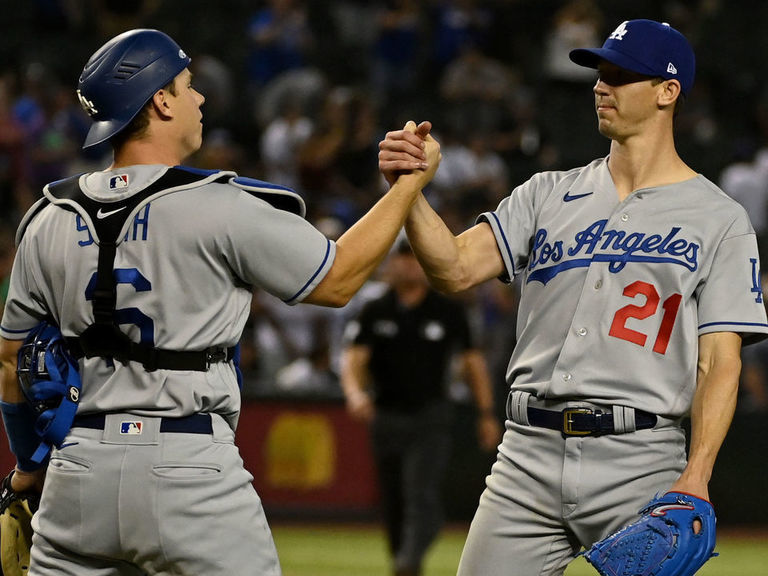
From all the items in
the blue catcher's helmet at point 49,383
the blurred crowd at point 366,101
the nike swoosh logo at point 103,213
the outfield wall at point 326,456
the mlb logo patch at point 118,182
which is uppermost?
the blurred crowd at point 366,101

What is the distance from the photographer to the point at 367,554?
11297 millimetres

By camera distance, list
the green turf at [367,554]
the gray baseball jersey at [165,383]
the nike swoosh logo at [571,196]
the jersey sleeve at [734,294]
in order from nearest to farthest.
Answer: the gray baseball jersey at [165,383] → the jersey sleeve at [734,294] → the nike swoosh logo at [571,196] → the green turf at [367,554]

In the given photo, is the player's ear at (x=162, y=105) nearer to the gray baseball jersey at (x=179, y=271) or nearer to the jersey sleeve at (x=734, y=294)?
the gray baseball jersey at (x=179, y=271)

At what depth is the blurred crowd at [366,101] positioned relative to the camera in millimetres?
13352

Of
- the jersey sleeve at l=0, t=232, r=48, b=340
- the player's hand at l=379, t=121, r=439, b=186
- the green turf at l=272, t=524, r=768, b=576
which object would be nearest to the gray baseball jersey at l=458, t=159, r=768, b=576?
the player's hand at l=379, t=121, r=439, b=186

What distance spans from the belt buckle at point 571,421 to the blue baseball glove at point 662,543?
14.7 inches

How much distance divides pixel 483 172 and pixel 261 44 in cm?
340

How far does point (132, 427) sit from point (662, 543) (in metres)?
1.68

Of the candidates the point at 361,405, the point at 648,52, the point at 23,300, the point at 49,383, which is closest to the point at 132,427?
the point at 49,383

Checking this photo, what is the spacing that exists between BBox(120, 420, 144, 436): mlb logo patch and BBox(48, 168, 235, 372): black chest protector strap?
0.54ft

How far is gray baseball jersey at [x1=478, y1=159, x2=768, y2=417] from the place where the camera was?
4.48 metres

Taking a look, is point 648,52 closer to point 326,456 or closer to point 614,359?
point 614,359

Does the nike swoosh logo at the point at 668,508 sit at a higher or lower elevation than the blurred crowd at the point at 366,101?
lower

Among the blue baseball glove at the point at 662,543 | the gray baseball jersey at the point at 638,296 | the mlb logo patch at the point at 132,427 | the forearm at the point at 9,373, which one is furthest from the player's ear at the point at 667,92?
the forearm at the point at 9,373
